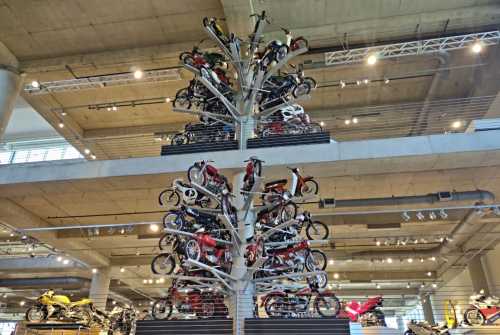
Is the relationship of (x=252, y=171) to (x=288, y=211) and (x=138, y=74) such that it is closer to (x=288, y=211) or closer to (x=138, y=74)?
(x=288, y=211)

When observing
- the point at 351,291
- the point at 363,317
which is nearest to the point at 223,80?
the point at 363,317

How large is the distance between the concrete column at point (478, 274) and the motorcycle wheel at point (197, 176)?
11.6 meters

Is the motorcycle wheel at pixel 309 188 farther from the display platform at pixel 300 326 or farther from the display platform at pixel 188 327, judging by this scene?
the display platform at pixel 188 327

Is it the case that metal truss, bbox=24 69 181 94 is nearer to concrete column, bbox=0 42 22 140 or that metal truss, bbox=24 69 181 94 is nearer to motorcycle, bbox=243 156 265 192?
concrete column, bbox=0 42 22 140

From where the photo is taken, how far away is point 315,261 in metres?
6.87

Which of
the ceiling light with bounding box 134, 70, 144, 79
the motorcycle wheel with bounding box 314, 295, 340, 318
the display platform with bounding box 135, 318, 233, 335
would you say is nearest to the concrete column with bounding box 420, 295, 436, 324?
the motorcycle wheel with bounding box 314, 295, 340, 318

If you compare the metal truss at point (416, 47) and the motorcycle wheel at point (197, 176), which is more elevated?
the metal truss at point (416, 47)

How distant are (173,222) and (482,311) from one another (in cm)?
765

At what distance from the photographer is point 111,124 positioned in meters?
13.9

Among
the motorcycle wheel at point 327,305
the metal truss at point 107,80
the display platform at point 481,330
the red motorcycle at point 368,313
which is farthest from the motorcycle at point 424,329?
the metal truss at point 107,80

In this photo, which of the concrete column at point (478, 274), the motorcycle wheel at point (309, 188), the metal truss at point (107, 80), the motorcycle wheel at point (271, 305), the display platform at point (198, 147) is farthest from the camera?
the concrete column at point (478, 274)

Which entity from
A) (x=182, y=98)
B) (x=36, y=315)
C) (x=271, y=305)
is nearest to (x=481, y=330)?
(x=271, y=305)

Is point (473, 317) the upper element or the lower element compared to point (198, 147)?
lower

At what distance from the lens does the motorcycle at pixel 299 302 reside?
6.55 metres
